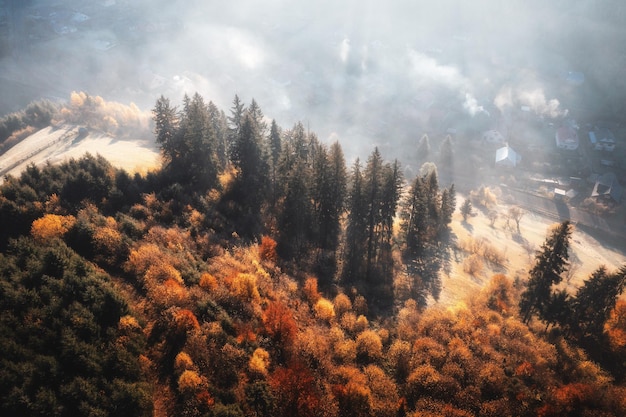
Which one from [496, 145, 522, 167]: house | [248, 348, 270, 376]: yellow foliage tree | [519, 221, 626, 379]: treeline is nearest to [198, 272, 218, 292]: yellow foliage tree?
[248, 348, 270, 376]: yellow foliage tree

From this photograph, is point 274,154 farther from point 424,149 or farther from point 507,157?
point 507,157

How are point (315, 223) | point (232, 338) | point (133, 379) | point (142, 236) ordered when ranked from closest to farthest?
point (133, 379), point (232, 338), point (142, 236), point (315, 223)

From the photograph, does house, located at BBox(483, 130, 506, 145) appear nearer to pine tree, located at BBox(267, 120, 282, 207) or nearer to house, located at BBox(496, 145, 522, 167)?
house, located at BBox(496, 145, 522, 167)

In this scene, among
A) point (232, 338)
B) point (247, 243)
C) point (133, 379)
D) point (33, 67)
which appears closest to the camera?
point (133, 379)

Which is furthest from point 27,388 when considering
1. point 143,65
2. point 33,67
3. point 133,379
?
point 33,67

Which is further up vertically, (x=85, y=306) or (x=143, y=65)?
(x=143, y=65)

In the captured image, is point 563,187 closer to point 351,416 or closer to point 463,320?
point 463,320
